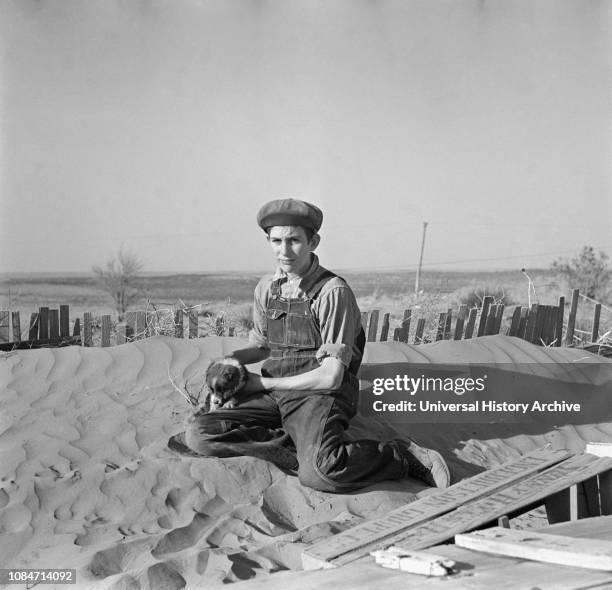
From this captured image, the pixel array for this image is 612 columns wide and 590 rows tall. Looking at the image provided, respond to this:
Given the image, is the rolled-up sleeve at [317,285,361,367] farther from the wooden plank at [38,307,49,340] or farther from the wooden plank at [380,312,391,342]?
the wooden plank at [38,307,49,340]

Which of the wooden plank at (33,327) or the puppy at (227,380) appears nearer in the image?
the puppy at (227,380)

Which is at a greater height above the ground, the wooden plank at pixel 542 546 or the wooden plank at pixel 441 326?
the wooden plank at pixel 441 326

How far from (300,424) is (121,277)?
9.22ft

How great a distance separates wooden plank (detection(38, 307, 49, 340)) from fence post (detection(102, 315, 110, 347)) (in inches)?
18.0

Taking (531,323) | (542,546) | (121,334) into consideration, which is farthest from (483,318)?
(542,546)

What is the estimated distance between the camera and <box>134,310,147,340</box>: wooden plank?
21.5 feet

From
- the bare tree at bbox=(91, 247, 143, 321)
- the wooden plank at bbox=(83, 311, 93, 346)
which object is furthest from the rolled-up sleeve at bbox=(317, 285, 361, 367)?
the wooden plank at bbox=(83, 311, 93, 346)

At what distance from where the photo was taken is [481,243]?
20.8 feet

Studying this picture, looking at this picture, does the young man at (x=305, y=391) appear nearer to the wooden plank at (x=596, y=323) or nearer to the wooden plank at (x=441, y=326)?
the wooden plank at (x=441, y=326)

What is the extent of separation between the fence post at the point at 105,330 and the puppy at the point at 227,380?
221cm

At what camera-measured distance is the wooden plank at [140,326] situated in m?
6.56

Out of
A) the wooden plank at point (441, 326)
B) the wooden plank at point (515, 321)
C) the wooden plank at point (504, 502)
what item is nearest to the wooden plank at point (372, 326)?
the wooden plank at point (441, 326)

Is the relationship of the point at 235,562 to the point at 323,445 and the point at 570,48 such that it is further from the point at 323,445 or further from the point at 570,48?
the point at 570,48

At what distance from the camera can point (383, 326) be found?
663 centimetres
